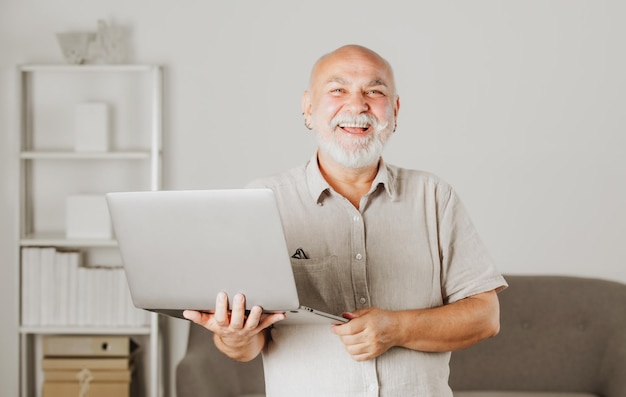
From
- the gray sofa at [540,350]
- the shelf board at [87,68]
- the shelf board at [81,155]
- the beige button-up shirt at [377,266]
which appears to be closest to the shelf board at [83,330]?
the gray sofa at [540,350]

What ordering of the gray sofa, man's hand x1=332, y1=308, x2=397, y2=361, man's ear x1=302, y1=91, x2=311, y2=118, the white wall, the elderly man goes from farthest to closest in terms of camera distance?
the white wall → the gray sofa → man's ear x1=302, y1=91, x2=311, y2=118 → the elderly man → man's hand x1=332, y1=308, x2=397, y2=361

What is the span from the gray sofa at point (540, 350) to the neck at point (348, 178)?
1750mm

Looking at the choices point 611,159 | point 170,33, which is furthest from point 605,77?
point 170,33

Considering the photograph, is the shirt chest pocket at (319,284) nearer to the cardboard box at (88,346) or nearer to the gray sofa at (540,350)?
the gray sofa at (540,350)

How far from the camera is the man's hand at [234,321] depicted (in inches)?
59.5

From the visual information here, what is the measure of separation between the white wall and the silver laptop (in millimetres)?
2212

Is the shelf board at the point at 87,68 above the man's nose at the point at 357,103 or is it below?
above

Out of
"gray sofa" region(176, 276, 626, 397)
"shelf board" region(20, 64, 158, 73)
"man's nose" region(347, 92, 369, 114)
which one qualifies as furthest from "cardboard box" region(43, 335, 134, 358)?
Result: "man's nose" region(347, 92, 369, 114)

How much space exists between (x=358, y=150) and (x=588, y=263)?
2.33 metres

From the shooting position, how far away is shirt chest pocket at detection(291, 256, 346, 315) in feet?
5.92

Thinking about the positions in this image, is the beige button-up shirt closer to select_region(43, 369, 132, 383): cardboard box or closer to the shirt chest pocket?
the shirt chest pocket

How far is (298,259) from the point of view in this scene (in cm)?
181

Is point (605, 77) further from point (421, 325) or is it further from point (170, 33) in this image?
point (421, 325)

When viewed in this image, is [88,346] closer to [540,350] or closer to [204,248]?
[540,350]
